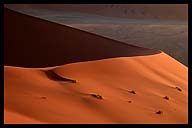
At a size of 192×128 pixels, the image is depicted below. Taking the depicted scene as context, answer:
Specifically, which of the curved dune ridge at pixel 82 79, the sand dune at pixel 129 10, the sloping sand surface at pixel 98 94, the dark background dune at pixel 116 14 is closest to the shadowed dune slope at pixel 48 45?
the curved dune ridge at pixel 82 79

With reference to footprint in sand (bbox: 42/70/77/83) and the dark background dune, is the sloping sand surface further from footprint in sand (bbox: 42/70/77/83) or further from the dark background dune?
the dark background dune

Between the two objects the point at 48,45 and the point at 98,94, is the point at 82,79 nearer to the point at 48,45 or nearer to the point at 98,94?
the point at 98,94

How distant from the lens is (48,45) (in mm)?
5160

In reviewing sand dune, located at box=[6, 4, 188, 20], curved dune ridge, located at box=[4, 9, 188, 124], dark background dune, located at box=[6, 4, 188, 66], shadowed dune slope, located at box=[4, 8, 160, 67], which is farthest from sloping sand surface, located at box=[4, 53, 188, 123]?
sand dune, located at box=[6, 4, 188, 20]

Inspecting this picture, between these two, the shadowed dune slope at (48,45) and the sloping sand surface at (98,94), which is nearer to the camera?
the sloping sand surface at (98,94)

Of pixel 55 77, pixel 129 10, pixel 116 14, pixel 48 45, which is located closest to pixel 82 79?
pixel 55 77

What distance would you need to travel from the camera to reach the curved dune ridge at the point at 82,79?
3.26 meters

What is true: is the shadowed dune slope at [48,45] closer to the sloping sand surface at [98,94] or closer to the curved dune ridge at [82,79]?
the curved dune ridge at [82,79]

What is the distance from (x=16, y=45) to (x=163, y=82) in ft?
6.83

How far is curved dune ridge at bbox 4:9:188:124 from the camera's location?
10.7ft

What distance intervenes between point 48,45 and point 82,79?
123 centimetres

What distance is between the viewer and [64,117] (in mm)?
3076

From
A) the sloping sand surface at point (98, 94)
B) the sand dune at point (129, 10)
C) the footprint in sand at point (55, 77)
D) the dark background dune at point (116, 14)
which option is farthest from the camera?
the sand dune at point (129, 10)

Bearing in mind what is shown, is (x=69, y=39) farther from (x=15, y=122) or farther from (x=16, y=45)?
(x=15, y=122)
